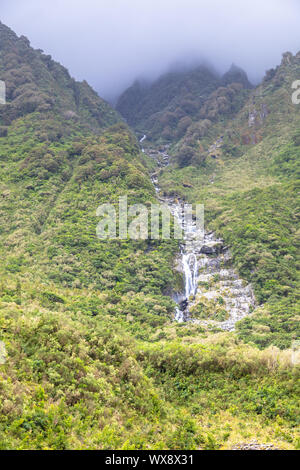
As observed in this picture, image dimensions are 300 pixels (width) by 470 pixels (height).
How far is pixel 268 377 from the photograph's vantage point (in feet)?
42.3

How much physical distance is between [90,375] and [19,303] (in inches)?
317

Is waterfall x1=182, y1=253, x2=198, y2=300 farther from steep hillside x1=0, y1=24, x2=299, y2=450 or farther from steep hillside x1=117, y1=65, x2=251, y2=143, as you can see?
steep hillside x1=117, y1=65, x2=251, y2=143

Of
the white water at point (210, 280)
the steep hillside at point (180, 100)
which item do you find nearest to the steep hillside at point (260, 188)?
the white water at point (210, 280)

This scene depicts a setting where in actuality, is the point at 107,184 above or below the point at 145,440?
above

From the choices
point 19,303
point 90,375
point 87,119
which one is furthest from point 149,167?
point 90,375

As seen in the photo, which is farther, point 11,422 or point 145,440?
point 145,440

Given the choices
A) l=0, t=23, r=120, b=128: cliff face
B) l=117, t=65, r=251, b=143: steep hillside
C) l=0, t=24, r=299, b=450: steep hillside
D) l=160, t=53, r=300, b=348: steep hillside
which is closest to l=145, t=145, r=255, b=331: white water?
l=160, t=53, r=300, b=348: steep hillside

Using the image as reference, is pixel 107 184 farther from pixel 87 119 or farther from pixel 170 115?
pixel 170 115

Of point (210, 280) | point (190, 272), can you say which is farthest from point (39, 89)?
point (210, 280)

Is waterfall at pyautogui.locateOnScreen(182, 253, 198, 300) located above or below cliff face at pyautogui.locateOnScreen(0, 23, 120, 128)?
below

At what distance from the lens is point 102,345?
13.3 meters

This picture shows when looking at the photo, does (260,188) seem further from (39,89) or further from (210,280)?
(39,89)

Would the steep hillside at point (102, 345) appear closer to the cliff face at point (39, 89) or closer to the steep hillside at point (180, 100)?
the cliff face at point (39, 89)

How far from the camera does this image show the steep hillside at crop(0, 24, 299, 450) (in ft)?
29.4
